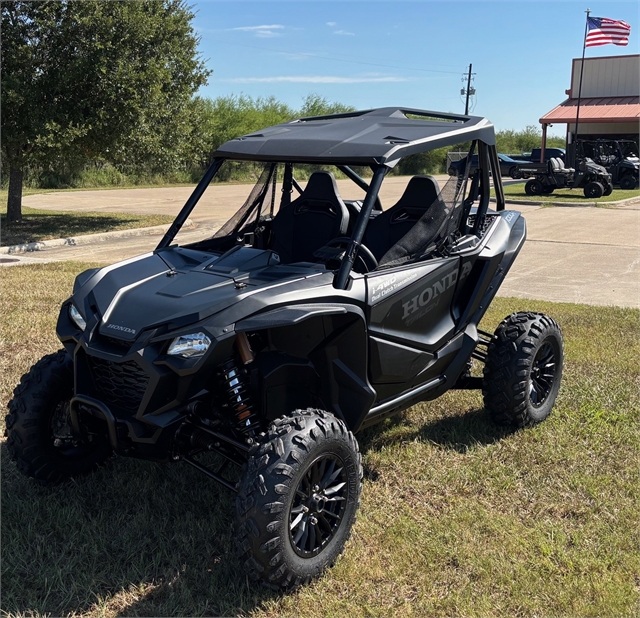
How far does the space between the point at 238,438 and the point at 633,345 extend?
181 inches

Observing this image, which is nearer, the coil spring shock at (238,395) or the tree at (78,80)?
the coil spring shock at (238,395)

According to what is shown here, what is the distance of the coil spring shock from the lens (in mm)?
3270

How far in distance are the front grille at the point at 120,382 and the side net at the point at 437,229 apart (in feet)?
4.47

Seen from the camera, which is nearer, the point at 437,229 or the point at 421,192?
the point at 437,229

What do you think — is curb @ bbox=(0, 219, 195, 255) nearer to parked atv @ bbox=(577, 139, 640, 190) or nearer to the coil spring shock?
the coil spring shock

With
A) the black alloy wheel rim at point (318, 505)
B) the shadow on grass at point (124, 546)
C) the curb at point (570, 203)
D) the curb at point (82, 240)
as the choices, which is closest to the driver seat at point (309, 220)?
the shadow on grass at point (124, 546)

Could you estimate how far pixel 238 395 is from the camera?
331 cm

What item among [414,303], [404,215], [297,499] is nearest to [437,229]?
[404,215]

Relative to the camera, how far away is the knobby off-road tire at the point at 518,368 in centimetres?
456

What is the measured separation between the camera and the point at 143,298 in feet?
11.1

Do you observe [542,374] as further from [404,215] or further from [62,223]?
[62,223]

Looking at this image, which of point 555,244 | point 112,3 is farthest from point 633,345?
point 112,3

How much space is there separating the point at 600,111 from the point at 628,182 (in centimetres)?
843

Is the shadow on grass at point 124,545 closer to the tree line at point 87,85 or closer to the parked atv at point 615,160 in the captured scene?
the tree line at point 87,85
